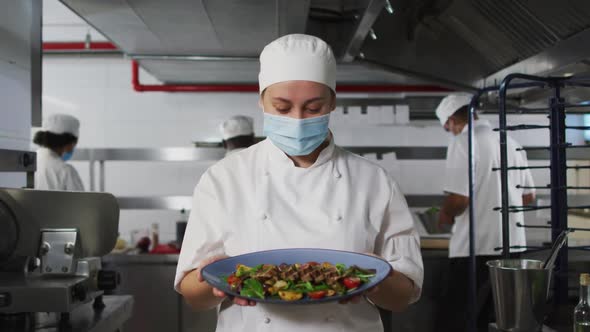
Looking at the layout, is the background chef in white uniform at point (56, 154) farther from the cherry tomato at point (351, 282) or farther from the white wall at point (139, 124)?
the cherry tomato at point (351, 282)

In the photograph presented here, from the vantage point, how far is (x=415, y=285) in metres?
1.29

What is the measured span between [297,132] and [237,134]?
2.76 metres

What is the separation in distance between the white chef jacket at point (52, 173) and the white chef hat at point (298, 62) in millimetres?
2898

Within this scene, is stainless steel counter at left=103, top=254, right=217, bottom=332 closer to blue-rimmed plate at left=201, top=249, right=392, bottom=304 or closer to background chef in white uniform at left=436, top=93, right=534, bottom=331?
background chef in white uniform at left=436, top=93, right=534, bottom=331

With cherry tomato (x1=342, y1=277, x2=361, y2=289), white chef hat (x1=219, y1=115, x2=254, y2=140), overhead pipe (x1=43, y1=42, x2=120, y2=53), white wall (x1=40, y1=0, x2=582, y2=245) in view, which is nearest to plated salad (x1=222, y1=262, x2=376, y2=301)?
cherry tomato (x1=342, y1=277, x2=361, y2=289)

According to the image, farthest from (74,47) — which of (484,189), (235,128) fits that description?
(484,189)

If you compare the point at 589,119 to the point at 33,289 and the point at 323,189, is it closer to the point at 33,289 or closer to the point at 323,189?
the point at 323,189

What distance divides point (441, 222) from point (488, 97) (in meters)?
0.81

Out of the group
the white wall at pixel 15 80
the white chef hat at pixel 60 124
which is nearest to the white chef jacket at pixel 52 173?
the white chef hat at pixel 60 124

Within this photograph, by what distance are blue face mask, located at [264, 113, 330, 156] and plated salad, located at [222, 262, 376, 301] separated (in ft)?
0.94

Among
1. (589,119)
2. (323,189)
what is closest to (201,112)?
(589,119)

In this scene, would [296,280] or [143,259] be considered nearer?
[296,280]

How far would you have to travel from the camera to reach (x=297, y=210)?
52.9 inches

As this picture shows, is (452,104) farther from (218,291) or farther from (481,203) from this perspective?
(218,291)
